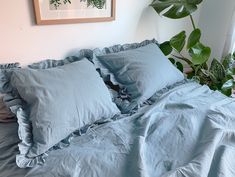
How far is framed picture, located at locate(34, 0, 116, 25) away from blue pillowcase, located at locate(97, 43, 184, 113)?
291 mm

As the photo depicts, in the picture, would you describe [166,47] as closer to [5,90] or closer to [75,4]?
[75,4]

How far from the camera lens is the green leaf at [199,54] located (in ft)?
6.33

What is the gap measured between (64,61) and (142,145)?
0.78 metres

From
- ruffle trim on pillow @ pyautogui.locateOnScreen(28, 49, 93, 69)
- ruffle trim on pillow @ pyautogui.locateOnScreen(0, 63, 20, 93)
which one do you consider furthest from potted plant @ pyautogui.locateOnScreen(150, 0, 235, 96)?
ruffle trim on pillow @ pyautogui.locateOnScreen(0, 63, 20, 93)

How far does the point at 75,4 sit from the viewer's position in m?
1.54

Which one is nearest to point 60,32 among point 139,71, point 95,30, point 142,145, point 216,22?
point 95,30

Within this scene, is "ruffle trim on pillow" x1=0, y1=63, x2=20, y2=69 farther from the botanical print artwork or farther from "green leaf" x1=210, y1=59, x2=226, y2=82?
"green leaf" x1=210, y1=59, x2=226, y2=82

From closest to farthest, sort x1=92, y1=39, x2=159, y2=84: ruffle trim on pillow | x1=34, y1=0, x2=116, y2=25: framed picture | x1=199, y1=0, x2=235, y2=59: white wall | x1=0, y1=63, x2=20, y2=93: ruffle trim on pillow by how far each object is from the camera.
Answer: x1=0, y1=63, x2=20, y2=93: ruffle trim on pillow → x1=34, y1=0, x2=116, y2=25: framed picture → x1=92, y1=39, x2=159, y2=84: ruffle trim on pillow → x1=199, y1=0, x2=235, y2=59: white wall

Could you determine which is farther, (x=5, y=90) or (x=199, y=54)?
(x=199, y=54)

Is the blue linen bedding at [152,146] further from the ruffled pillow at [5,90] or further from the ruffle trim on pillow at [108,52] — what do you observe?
the ruffle trim on pillow at [108,52]

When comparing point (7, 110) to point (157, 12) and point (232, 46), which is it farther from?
point (232, 46)

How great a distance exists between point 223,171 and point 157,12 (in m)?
1.43

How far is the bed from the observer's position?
0.94 m

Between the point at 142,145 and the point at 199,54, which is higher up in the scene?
the point at 199,54
